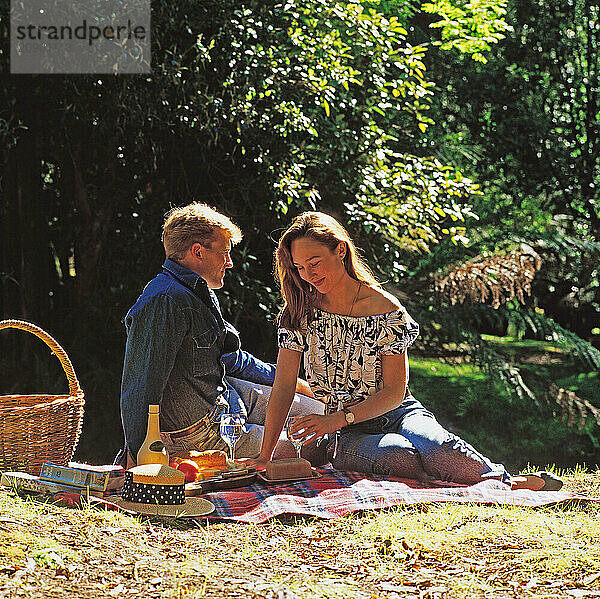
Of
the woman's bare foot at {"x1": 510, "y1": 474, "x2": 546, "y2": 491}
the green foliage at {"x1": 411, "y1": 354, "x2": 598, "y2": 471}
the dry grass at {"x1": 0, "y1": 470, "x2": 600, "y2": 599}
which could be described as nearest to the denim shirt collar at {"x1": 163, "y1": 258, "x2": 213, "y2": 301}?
the dry grass at {"x1": 0, "y1": 470, "x2": 600, "y2": 599}

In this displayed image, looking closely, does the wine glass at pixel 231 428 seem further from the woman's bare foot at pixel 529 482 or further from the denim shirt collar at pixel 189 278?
the woman's bare foot at pixel 529 482

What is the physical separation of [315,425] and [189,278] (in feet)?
2.87

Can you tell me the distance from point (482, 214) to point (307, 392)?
5124mm

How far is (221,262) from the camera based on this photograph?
13.3 feet

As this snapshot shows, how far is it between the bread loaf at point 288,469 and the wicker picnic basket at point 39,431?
95cm

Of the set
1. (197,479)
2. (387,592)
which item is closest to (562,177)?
(197,479)

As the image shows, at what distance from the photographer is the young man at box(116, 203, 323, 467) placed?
3746 millimetres

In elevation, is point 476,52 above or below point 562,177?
above

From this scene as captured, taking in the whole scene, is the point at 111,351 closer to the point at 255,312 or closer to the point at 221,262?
the point at 255,312

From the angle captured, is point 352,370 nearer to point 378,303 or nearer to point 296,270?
point 378,303

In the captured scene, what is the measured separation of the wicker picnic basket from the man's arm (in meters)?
0.34

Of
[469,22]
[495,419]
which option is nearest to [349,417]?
[495,419]

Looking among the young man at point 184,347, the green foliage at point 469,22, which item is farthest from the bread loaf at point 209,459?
the green foliage at point 469,22

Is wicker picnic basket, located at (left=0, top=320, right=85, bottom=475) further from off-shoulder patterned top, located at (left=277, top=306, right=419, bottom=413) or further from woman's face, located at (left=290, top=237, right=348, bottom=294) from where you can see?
woman's face, located at (left=290, top=237, right=348, bottom=294)
